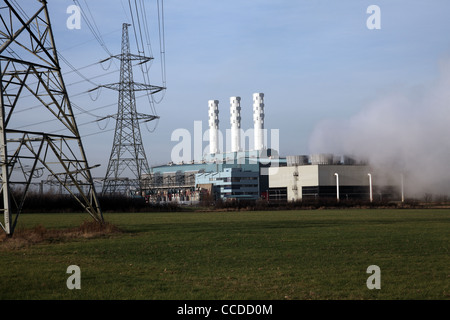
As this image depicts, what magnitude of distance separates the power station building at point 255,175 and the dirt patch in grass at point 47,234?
197ft

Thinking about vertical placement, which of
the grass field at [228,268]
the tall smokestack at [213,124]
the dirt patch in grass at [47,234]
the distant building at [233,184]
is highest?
the tall smokestack at [213,124]

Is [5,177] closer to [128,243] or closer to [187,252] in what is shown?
[128,243]

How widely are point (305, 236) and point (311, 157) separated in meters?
96.7

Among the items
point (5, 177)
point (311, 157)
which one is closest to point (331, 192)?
point (311, 157)

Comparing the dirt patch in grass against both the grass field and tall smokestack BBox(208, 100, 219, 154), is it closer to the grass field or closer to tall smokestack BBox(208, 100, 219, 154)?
the grass field

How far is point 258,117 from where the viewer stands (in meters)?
150

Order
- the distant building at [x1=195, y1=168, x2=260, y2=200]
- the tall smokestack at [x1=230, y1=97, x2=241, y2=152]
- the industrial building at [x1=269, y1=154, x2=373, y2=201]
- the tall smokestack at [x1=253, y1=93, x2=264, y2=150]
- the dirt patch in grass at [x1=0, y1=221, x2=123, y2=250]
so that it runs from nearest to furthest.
→ 1. the dirt patch in grass at [x1=0, y1=221, x2=123, y2=250]
2. the industrial building at [x1=269, y1=154, x2=373, y2=201]
3. the distant building at [x1=195, y1=168, x2=260, y2=200]
4. the tall smokestack at [x1=253, y1=93, x2=264, y2=150]
5. the tall smokestack at [x1=230, y1=97, x2=241, y2=152]

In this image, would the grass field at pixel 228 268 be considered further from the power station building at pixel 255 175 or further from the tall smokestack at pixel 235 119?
the tall smokestack at pixel 235 119

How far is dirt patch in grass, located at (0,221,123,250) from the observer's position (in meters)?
20.7

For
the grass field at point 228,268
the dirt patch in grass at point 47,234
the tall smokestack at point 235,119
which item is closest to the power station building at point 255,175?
the tall smokestack at point 235,119

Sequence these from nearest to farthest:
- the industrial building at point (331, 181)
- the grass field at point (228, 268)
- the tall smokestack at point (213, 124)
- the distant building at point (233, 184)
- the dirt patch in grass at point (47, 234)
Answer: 1. the grass field at point (228, 268)
2. the dirt patch in grass at point (47, 234)
3. the industrial building at point (331, 181)
4. the distant building at point (233, 184)
5. the tall smokestack at point (213, 124)

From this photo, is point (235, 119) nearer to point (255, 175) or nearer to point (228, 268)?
point (255, 175)

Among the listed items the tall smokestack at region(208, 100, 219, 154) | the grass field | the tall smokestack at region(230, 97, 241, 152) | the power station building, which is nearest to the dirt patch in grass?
the grass field

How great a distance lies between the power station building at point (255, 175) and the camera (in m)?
109
